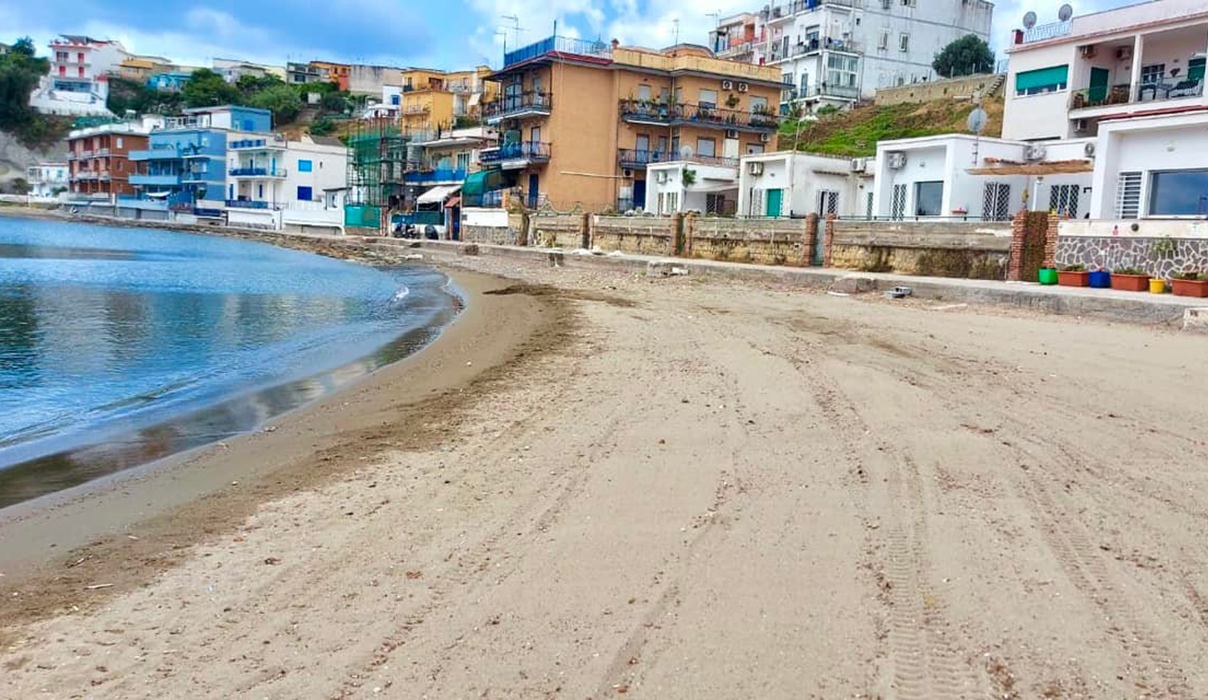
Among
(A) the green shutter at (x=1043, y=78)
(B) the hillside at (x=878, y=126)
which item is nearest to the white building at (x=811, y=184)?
(B) the hillside at (x=878, y=126)

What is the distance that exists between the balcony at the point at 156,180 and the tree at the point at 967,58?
76318 millimetres

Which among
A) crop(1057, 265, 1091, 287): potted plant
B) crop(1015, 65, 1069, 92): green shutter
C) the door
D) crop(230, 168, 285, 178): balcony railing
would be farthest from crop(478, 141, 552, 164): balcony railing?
crop(1057, 265, 1091, 287): potted plant

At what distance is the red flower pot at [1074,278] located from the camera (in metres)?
22.4

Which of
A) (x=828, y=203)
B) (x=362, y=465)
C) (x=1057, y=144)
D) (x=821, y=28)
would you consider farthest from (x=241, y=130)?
(x=362, y=465)

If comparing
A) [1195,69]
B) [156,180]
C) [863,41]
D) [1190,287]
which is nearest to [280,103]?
[156,180]

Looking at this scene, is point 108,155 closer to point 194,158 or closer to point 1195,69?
point 194,158

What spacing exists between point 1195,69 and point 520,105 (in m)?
37.9

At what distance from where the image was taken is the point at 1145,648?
425cm

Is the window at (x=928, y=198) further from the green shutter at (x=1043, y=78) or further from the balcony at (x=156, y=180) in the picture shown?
the balcony at (x=156, y=180)

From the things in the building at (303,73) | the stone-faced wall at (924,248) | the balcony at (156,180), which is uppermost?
the building at (303,73)

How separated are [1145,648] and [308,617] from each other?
4.01 metres

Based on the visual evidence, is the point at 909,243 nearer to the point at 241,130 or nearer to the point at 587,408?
the point at 587,408

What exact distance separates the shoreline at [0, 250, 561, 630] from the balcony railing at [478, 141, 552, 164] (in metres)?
46.0

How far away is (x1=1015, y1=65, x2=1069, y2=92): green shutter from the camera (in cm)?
4062
